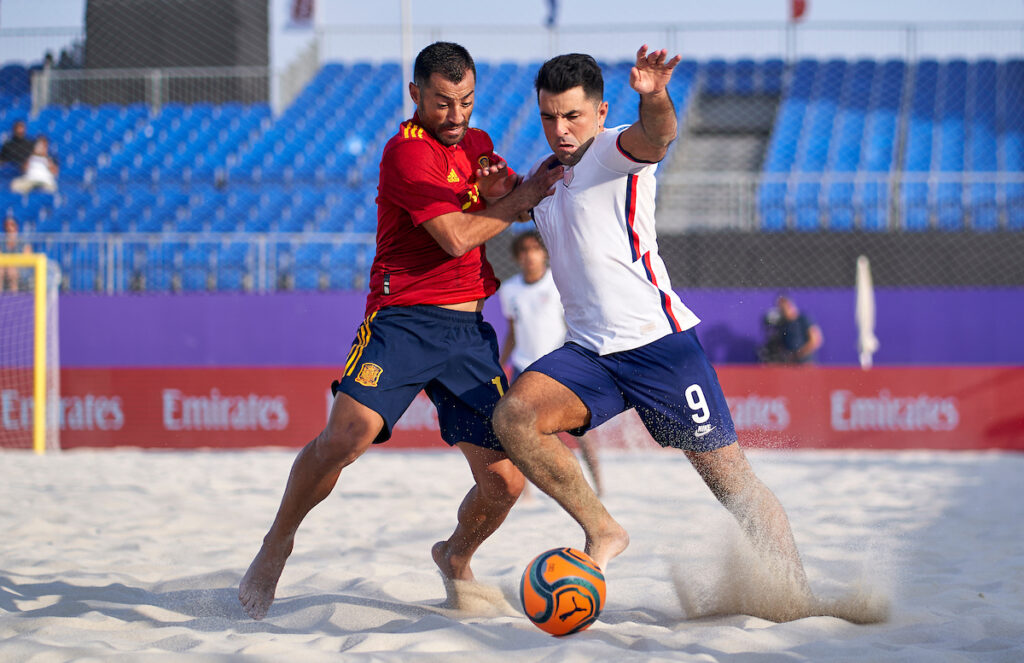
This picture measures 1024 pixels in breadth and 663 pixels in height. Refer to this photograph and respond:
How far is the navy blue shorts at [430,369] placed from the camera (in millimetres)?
3465

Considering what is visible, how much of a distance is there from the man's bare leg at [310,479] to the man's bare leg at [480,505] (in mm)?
408

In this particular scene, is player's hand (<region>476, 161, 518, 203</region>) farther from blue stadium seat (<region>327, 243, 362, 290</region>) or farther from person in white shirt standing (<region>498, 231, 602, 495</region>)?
blue stadium seat (<region>327, 243, 362, 290</region>)

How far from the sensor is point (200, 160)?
1725 centimetres

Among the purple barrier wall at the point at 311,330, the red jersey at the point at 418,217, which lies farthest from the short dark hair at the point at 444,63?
the purple barrier wall at the point at 311,330

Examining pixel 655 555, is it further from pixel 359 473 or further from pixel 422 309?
pixel 359 473

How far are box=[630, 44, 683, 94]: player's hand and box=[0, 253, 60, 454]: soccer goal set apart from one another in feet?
30.2

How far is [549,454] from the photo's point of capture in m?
3.24

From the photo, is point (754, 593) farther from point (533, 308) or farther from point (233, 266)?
point (233, 266)

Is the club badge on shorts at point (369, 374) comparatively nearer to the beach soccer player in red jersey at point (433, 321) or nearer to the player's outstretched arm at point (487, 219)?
the beach soccer player in red jersey at point (433, 321)

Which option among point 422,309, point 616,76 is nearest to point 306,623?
point 422,309

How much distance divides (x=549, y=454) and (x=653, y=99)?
3.72 ft

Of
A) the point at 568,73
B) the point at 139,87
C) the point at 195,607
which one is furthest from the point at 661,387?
the point at 139,87

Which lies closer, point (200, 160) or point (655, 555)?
point (655, 555)

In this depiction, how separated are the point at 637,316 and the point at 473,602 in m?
1.25
